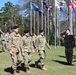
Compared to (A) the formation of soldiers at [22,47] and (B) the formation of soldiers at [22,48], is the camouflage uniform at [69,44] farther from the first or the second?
(A) the formation of soldiers at [22,47]

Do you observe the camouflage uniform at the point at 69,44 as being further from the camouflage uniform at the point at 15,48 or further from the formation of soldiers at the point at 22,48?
the camouflage uniform at the point at 15,48

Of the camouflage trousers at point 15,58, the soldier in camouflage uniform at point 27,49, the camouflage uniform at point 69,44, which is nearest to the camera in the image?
the camouflage trousers at point 15,58

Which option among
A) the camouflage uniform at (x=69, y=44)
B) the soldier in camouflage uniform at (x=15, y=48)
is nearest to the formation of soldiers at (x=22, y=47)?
the soldier in camouflage uniform at (x=15, y=48)

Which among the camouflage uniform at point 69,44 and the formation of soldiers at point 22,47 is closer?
the formation of soldiers at point 22,47

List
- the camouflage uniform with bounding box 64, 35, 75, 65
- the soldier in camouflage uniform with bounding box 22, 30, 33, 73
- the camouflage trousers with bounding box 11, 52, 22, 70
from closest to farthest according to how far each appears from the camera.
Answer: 1. the camouflage trousers with bounding box 11, 52, 22, 70
2. the soldier in camouflage uniform with bounding box 22, 30, 33, 73
3. the camouflage uniform with bounding box 64, 35, 75, 65

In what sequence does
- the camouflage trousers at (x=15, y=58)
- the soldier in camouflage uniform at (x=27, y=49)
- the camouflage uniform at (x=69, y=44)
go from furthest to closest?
the camouflage uniform at (x=69, y=44), the soldier in camouflage uniform at (x=27, y=49), the camouflage trousers at (x=15, y=58)

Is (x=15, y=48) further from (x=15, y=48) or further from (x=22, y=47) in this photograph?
(x=22, y=47)

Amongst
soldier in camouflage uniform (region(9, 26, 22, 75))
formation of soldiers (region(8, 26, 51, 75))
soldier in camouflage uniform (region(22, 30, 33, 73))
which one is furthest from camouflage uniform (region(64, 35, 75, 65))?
soldier in camouflage uniform (region(9, 26, 22, 75))

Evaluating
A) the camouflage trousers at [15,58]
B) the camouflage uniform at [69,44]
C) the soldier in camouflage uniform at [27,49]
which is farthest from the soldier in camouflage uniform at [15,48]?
the camouflage uniform at [69,44]

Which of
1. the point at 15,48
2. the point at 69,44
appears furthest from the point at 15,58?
the point at 69,44

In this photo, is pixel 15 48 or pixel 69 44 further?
pixel 69 44

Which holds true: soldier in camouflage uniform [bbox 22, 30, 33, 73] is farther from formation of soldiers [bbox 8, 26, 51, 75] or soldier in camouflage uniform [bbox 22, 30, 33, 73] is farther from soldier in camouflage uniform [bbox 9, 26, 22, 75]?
soldier in camouflage uniform [bbox 9, 26, 22, 75]

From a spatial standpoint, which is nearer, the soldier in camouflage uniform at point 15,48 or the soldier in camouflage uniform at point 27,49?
the soldier in camouflage uniform at point 15,48

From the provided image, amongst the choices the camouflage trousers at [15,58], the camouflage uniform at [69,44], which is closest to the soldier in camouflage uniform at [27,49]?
the camouflage trousers at [15,58]
